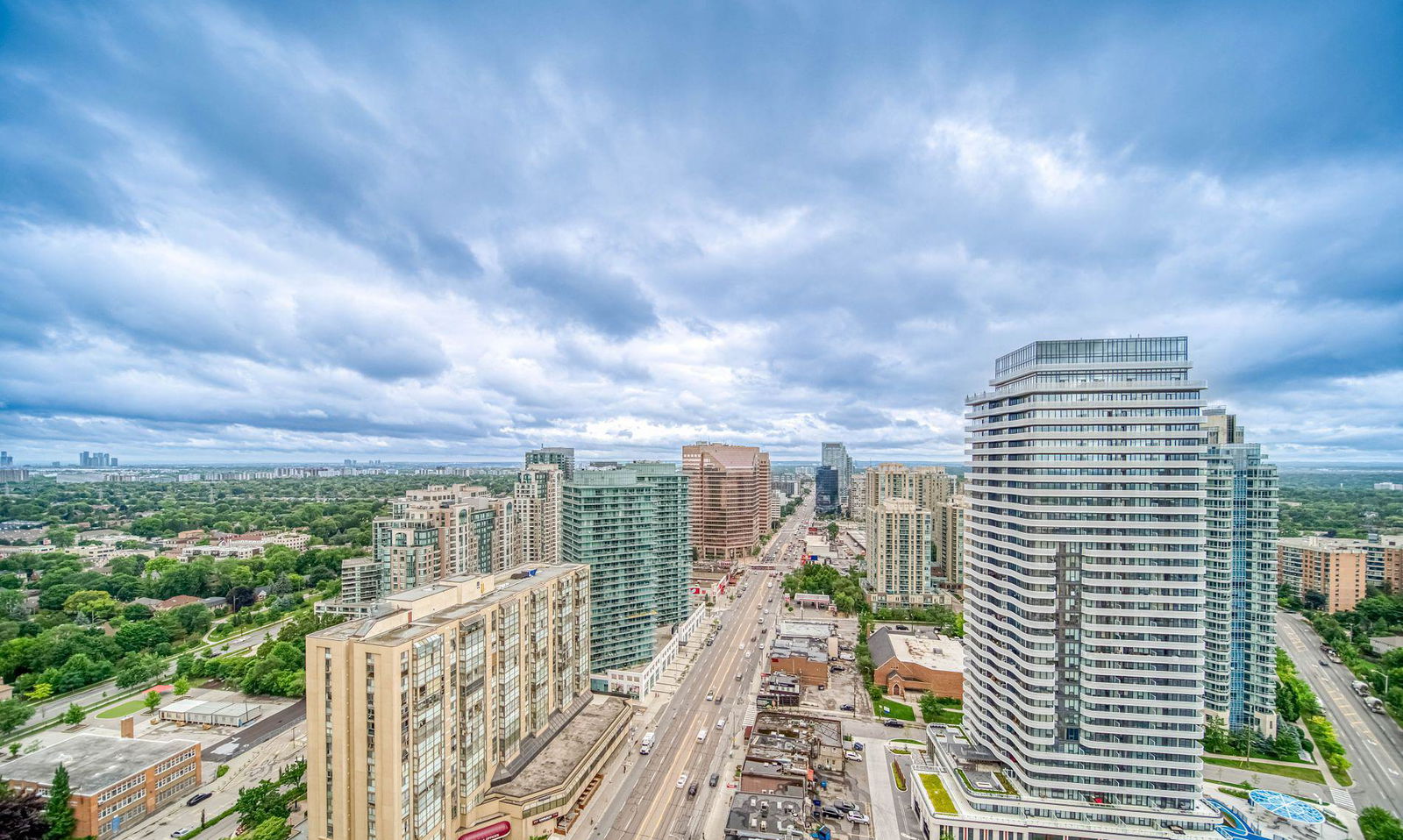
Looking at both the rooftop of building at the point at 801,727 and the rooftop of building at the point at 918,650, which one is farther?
the rooftop of building at the point at 918,650

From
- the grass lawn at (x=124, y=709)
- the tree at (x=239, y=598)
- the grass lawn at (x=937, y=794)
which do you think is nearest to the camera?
the grass lawn at (x=937, y=794)

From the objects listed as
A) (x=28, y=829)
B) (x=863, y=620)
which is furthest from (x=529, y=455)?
(x=28, y=829)

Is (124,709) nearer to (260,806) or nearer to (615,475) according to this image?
(260,806)

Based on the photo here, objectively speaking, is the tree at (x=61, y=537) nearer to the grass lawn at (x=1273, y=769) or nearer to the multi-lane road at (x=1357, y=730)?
the grass lawn at (x=1273, y=769)

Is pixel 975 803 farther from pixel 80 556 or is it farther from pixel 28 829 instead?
pixel 80 556

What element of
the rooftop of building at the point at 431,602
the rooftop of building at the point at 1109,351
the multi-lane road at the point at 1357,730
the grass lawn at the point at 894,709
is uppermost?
the rooftop of building at the point at 1109,351

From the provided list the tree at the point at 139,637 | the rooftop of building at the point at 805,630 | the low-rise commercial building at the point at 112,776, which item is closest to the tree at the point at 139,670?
the tree at the point at 139,637
